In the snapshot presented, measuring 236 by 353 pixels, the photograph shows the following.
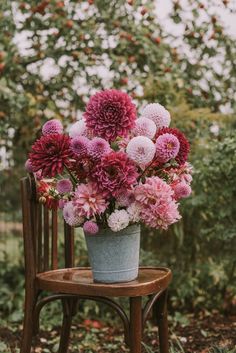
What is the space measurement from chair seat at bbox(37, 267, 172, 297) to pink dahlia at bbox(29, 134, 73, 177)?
0.43 meters

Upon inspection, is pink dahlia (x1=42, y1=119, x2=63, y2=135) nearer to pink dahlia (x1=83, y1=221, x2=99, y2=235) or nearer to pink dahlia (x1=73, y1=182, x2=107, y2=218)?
pink dahlia (x1=73, y1=182, x2=107, y2=218)

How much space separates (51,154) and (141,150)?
0.31 m

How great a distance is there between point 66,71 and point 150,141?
3004 millimetres

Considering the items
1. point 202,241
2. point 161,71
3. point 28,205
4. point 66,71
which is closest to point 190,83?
point 161,71

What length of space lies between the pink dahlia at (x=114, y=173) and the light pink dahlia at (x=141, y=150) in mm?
27

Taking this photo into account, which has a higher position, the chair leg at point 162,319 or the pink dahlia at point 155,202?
the pink dahlia at point 155,202

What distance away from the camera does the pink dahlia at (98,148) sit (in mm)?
2174

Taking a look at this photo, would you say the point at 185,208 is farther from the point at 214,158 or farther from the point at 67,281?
the point at 67,281

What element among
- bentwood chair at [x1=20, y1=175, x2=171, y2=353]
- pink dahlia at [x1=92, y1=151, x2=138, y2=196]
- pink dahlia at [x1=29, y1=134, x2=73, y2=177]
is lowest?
bentwood chair at [x1=20, y1=175, x2=171, y2=353]

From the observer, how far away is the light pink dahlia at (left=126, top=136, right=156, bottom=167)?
2.16 m

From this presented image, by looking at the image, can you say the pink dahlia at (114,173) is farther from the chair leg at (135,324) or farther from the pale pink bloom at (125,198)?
the chair leg at (135,324)

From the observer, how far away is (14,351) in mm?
3605

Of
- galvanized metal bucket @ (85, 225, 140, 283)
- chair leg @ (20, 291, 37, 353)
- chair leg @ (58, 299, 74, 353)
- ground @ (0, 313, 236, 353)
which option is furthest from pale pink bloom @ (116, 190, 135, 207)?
ground @ (0, 313, 236, 353)

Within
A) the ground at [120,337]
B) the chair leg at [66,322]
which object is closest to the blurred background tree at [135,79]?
the ground at [120,337]
